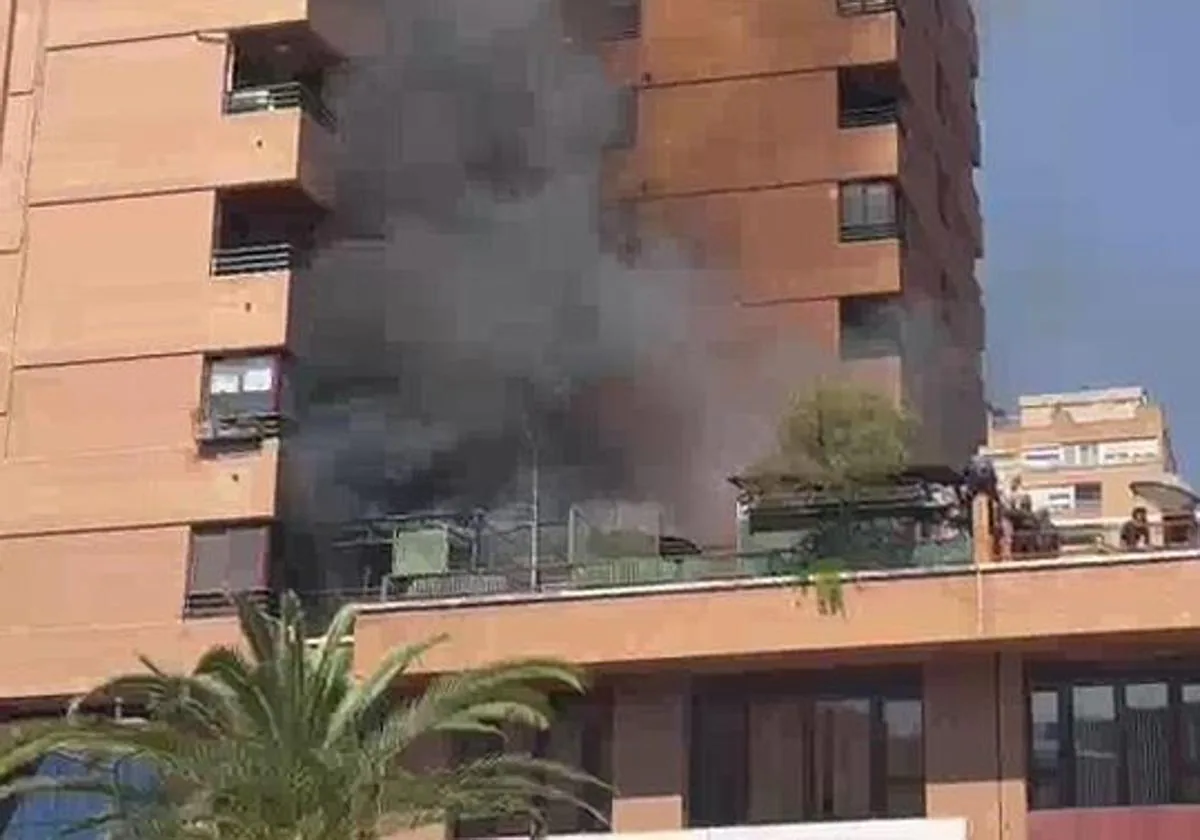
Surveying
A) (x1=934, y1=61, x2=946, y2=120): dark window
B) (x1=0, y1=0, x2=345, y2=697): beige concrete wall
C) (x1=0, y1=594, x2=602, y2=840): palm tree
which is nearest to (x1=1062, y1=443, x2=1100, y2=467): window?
(x1=934, y1=61, x2=946, y2=120): dark window

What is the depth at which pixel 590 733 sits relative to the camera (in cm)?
3412

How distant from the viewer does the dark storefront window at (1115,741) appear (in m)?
31.5

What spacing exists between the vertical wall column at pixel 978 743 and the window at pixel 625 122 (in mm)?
18128

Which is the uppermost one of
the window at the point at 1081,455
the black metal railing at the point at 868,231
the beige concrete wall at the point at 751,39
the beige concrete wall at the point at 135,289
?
the window at the point at 1081,455

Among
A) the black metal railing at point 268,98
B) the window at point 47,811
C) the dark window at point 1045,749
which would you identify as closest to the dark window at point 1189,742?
the dark window at point 1045,749

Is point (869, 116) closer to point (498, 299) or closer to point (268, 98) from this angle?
point (498, 299)

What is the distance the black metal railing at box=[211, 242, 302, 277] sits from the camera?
131ft

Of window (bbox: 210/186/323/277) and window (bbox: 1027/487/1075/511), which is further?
window (bbox: 1027/487/1075/511)

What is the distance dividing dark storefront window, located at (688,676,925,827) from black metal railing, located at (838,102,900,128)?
1503cm

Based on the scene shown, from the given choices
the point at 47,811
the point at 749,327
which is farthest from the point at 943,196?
the point at 47,811

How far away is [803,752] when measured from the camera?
33.2 m

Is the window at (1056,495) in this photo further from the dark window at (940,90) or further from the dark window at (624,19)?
the dark window at (624,19)

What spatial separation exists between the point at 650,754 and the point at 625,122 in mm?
17994

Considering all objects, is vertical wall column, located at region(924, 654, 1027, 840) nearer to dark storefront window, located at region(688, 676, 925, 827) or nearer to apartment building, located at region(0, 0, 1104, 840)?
apartment building, located at region(0, 0, 1104, 840)
